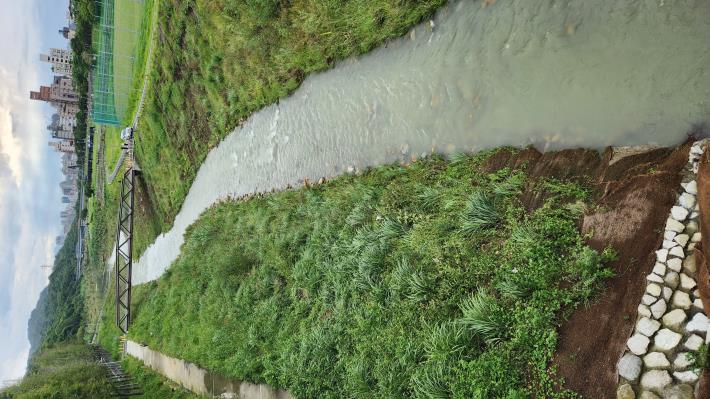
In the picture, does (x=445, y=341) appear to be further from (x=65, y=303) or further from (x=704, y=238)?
(x=65, y=303)

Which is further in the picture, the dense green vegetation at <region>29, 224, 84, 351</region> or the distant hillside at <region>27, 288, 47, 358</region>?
the distant hillside at <region>27, 288, 47, 358</region>

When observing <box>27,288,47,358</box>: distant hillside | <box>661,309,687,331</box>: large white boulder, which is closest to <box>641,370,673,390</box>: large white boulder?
<box>661,309,687,331</box>: large white boulder

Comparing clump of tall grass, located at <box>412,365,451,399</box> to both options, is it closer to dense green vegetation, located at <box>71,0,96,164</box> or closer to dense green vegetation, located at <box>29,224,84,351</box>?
dense green vegetation, located at <box>71,0,96,164</box>

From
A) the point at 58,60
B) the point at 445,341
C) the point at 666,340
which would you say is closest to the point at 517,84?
the point at 445,341

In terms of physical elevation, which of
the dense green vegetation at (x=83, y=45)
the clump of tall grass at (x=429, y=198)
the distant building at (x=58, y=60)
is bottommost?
the clump of tall grass at (x=429, y=198)

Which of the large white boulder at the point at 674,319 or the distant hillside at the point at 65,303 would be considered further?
the distant hillside at the point at 65,303

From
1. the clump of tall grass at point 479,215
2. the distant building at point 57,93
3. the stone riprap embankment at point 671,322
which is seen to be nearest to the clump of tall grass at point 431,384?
the clump of tall grass at point 479,215

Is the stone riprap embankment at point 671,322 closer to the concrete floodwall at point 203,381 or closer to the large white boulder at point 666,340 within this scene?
the large white boulder at point 666,340

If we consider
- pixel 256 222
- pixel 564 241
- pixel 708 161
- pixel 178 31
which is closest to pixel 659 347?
pixel 564 241
